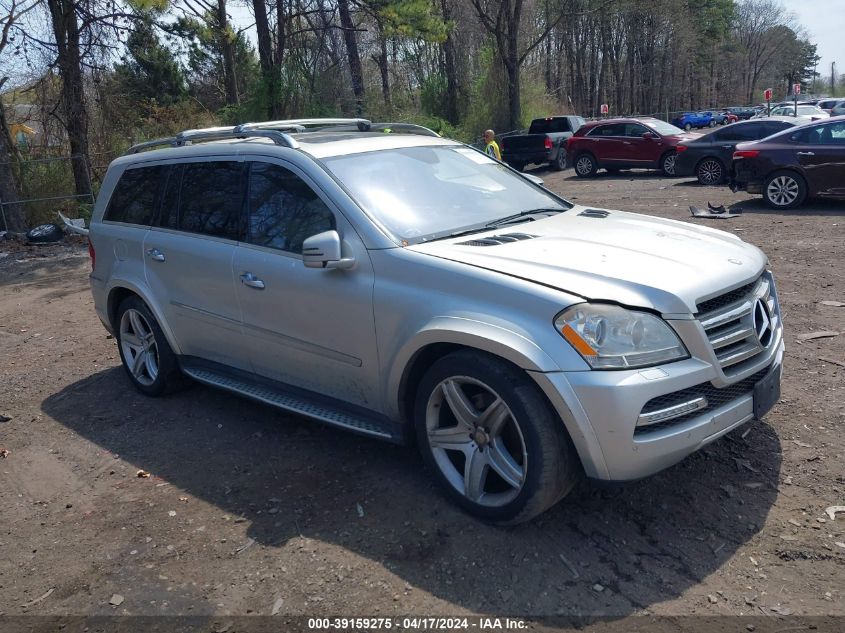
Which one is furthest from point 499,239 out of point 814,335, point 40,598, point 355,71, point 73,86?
point 355,71

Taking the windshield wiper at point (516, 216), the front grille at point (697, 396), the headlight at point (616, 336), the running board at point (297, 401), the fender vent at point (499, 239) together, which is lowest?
the running board at point (297, 401)

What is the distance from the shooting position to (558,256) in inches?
143

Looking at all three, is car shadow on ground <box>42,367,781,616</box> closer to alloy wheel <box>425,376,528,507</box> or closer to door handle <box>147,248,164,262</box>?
alloy wheel <box>425,376,528,507</box>

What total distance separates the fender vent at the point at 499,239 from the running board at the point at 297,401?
1026mm

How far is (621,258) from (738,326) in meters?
0.62

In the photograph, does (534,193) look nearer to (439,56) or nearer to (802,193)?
(802,193)

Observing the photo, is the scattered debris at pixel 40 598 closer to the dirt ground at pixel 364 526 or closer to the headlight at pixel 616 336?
the dirt ground at pixel 364 526

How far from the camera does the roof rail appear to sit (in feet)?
15.1

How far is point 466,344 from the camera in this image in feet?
11.2

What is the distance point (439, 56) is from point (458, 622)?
36.0 metres

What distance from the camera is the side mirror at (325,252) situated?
3.86 meters

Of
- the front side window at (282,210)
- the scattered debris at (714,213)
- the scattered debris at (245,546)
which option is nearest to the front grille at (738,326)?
the front side window at (282,210)

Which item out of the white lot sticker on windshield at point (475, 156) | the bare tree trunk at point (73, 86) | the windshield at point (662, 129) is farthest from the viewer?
the windshield at point (662, 129)

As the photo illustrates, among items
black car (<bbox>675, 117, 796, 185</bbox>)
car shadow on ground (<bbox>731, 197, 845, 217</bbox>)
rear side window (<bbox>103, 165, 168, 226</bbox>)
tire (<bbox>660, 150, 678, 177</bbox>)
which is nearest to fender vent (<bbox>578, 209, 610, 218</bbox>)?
rear side window (<bbox>103, 165, 168, 226</bbox>)
